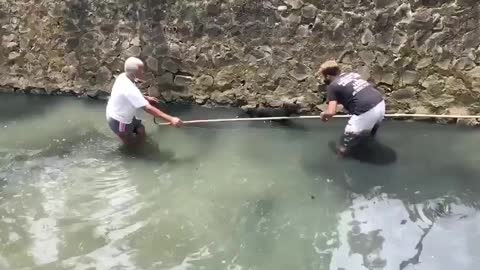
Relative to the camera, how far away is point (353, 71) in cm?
910

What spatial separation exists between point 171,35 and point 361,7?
3248 millimetres

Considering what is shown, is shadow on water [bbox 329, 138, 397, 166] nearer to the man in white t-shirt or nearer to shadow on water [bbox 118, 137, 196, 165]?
shadow on water [bbox 118, 137, 196, 165]

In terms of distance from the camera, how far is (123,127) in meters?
8.25

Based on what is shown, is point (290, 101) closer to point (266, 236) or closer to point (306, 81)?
point (306, 81)

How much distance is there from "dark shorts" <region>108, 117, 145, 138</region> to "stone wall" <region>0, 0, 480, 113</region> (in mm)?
1767

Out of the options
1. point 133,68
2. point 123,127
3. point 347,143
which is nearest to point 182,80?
point 123,127

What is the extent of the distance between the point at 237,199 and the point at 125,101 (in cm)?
216

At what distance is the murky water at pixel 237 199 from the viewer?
20.7 feet

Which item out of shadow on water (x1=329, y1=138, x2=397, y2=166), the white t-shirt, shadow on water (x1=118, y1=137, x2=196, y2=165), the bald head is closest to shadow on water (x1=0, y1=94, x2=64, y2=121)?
shadow on water (x1=118, y1=137, x2=196, y2=165)

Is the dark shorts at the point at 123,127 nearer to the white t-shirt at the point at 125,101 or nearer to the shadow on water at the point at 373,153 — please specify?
the white t-shirt at the point at 125,101

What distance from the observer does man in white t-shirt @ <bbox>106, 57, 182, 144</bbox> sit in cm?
786

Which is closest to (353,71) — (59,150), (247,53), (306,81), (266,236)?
(306,81)

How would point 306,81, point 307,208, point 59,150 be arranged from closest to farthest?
point 307,208 < point 59,150 < point 306,81

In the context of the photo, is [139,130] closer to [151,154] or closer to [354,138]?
[151,154]
